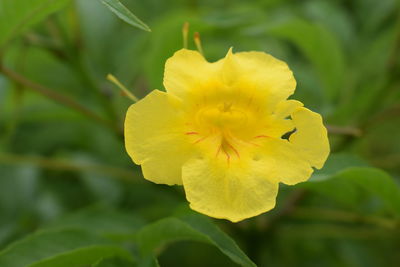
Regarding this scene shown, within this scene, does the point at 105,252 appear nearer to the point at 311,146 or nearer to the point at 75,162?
the point at 311,146

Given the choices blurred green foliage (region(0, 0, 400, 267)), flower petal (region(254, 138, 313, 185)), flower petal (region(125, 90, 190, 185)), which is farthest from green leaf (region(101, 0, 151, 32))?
flower petal (region(254, 138, 313, 185))

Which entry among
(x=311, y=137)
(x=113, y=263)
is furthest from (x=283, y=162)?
(x=113, y=263)

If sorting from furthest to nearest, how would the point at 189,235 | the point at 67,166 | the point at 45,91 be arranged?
the point at 67,166 → the point at 45,91 → the point at 189,235


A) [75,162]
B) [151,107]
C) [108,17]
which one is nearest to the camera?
[151,107]

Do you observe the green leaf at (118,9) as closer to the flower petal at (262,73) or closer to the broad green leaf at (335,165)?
the flower petal at (262,73)

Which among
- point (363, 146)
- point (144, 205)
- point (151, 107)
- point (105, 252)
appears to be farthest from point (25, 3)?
point (363, 146)

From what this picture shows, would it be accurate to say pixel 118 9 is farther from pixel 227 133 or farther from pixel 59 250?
pixel 59 250

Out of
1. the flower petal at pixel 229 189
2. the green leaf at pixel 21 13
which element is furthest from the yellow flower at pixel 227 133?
the green leaf at pixel 21 13
